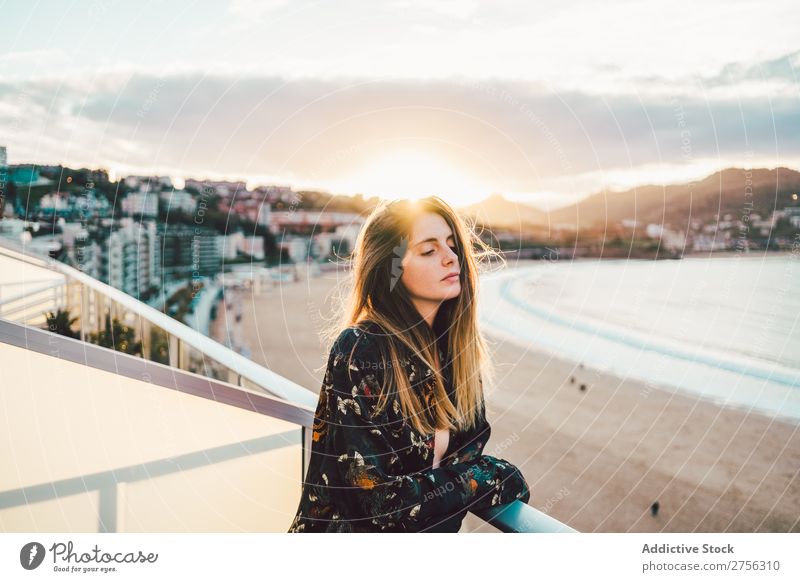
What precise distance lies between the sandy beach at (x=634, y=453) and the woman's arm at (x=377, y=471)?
7.11ft

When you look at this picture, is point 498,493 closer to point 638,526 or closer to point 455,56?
point 455,56

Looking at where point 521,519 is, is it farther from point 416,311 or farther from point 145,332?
point 145,332

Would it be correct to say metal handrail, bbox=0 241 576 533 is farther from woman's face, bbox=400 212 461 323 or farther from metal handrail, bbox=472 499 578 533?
metal handrail, bbox=472 499 578 533

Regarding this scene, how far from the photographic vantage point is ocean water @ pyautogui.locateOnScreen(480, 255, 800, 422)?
843 centimetres

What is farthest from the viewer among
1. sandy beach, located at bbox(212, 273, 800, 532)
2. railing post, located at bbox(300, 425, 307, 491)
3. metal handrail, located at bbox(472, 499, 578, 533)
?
sandy beach, located at bbox(212, 273, 800, 532)

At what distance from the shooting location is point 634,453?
628 centimetres

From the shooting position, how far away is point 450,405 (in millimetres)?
1066

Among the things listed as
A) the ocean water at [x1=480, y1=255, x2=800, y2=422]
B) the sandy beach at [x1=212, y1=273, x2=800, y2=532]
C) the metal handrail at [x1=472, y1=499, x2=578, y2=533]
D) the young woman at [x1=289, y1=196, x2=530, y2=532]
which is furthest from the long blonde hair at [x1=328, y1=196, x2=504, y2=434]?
the ocean water at [x1=480, y1=255, x2=800, y2=422]

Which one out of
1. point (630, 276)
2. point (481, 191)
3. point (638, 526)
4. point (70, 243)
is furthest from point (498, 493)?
point (630, 276)

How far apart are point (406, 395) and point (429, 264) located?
25 cm

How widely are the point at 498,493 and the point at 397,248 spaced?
44 centimetres

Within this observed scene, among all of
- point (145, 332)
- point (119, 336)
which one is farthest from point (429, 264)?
point (119, 336)

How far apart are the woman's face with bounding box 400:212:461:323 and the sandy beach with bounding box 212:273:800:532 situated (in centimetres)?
200

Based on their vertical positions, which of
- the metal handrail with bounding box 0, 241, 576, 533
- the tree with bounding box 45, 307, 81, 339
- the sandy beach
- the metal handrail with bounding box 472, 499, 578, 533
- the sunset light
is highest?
the sunset light
